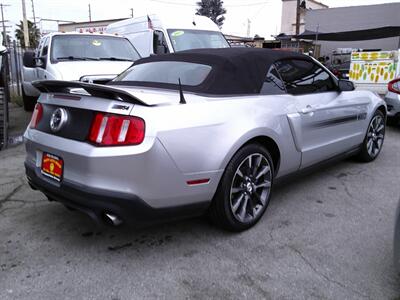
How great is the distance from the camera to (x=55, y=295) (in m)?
2.33

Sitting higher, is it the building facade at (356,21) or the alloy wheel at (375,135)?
the building facade at (356,21)

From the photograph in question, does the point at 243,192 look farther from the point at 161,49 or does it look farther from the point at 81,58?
the point at 161,49

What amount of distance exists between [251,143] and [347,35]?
18.5 m

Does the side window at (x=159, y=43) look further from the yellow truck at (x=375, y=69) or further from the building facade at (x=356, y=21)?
the building facade at (x=356, y=21)

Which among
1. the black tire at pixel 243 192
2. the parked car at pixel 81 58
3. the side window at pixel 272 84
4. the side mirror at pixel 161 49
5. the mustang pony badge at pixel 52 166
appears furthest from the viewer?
the side mirror at pixel 161 49

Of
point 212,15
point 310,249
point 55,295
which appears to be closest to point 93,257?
point 55,295

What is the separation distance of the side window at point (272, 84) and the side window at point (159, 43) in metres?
5.69

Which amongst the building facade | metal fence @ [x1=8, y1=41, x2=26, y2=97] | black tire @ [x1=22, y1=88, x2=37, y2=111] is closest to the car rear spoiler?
black tire @ [x1=22, y1=88, x2=37, y2=111]

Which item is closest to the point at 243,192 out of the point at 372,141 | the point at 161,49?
the point at 372,141

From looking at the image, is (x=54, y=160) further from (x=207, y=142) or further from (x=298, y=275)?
(x=298, y=275)

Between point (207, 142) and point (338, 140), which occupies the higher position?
point (207, 142)

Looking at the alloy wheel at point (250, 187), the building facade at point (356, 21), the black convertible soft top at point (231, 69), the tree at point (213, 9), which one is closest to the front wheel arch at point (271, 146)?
the alloy wheel at point (250, 187)

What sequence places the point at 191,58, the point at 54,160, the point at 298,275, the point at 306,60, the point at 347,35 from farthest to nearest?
1. the point at 347,35
2. the point at 306,60
3. the point at 191,58
4. the point at 54,160
5. the point at 298,275

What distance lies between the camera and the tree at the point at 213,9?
5969cm
